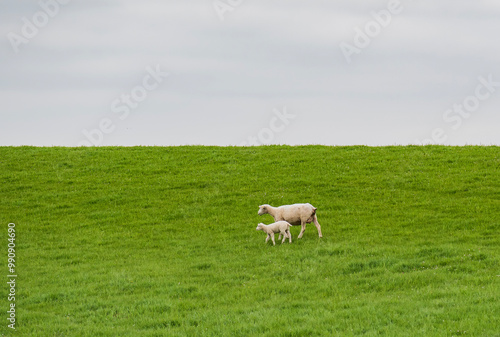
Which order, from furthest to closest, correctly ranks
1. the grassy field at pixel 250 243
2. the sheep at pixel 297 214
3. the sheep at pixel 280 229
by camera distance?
the sheep at pixel 297 214 → the sheep at pixel 280 229 → the grassy field at pixel 250 243

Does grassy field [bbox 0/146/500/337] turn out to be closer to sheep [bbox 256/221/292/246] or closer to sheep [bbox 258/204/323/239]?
sheep [bbox 256/221/292/246]

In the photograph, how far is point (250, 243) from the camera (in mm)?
20859

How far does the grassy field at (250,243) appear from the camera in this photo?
12375 millimetres

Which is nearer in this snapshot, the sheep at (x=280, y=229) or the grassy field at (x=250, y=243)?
the grassy field at (x=250, y=243)

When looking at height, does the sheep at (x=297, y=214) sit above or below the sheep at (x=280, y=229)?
above

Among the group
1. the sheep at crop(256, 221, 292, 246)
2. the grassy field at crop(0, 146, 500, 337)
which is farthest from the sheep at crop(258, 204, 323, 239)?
the grassy field at crop(0, 146, 500, 337)

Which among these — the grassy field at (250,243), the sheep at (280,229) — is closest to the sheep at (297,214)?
the sheep at (280,229)

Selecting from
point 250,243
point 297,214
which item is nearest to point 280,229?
point 297,214

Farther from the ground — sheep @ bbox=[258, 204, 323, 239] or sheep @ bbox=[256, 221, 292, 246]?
sheep @ bbox=[258, 204, 323, 239]

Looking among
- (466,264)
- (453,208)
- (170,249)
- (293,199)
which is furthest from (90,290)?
(453,208)

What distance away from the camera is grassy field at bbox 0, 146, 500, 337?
12.4 meters

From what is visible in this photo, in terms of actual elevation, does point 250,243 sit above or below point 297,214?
below

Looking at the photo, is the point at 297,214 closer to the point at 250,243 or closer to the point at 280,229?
the point at 280,229

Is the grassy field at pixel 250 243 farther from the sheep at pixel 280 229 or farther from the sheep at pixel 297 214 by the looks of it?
the sheep at pixel 297 214
